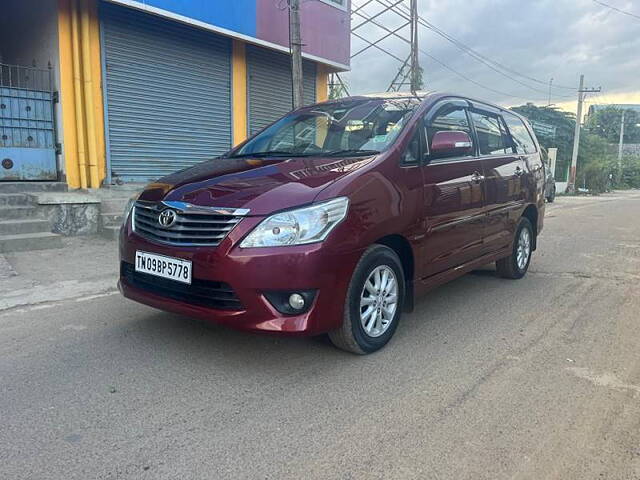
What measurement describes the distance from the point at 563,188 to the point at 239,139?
31.2 m

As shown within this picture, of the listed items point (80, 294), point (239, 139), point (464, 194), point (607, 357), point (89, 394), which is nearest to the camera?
point (89, 394)

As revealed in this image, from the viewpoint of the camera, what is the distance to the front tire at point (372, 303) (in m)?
3.19

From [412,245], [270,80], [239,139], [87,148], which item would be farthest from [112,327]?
[270,80]

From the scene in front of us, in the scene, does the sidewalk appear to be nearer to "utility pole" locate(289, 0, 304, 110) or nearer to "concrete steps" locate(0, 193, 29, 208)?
"concrete steps" locate(0, 193, 29, 208)

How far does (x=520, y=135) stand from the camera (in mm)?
5762

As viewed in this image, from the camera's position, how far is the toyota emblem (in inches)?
124

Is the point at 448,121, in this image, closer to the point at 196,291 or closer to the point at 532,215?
the point at 532,215

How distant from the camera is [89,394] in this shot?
9.39 ft

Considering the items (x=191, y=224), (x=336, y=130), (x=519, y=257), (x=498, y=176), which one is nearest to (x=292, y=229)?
(x=191, y=224)

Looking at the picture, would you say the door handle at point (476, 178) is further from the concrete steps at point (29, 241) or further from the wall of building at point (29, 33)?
the wall of building at point (29, 33)

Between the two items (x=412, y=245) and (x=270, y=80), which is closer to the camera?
(x=412, y=245)

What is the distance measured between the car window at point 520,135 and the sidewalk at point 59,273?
441 centimetres

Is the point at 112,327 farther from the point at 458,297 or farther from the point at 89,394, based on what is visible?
the point at 458,297

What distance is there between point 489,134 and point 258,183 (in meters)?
2.73
